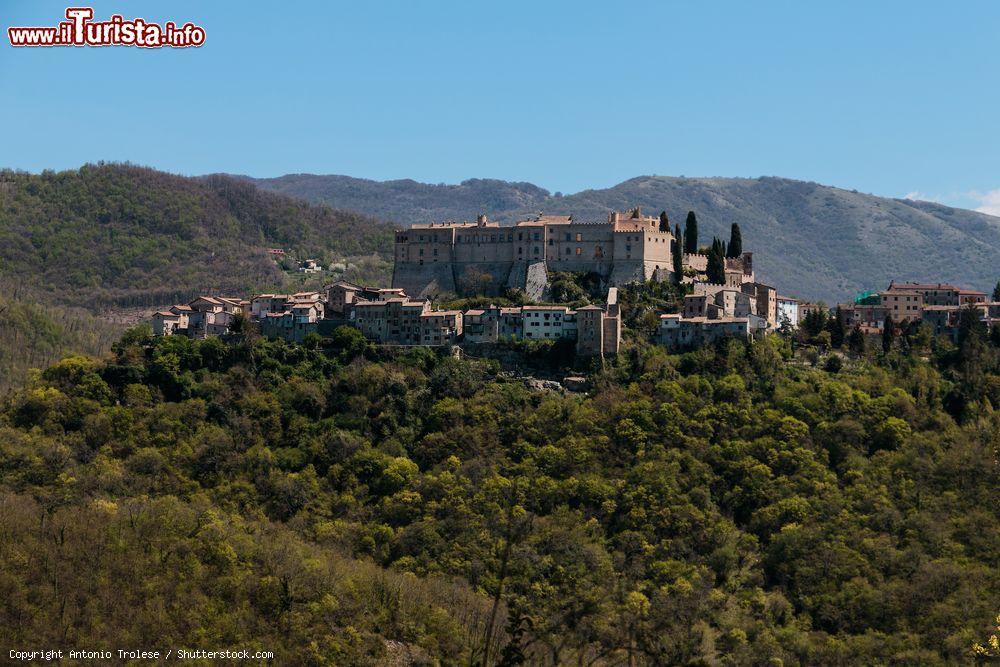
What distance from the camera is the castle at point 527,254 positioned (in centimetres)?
6762

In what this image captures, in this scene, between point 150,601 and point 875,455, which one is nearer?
point 150,601

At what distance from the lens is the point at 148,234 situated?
14225cm

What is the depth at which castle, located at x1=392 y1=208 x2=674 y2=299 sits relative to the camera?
A: 67.6 meters

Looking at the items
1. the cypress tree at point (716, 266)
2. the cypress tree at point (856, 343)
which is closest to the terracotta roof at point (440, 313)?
the cypress tree at point (716, 266)

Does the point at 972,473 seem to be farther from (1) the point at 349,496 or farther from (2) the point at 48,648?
(2) the point at 48,648

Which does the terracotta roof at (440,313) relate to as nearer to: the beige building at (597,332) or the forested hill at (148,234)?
the beige building at (597,332)

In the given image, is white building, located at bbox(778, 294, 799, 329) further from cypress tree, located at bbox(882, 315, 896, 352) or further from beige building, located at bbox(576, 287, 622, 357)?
beige building, located at bbox(576, 287, 622, 357)

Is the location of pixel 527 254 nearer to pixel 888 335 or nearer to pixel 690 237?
pixel 690 237

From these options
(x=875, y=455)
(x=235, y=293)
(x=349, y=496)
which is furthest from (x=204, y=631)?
(x=235, y=293)

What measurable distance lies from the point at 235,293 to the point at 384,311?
5591cm

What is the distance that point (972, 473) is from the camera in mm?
56062

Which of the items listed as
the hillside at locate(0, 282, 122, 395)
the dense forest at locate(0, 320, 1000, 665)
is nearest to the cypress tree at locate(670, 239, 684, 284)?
the dense forest at locate(0, 320, 1000, 665)

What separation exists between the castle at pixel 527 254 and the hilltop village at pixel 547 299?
5cm

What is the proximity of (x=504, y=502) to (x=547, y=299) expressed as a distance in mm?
13873
